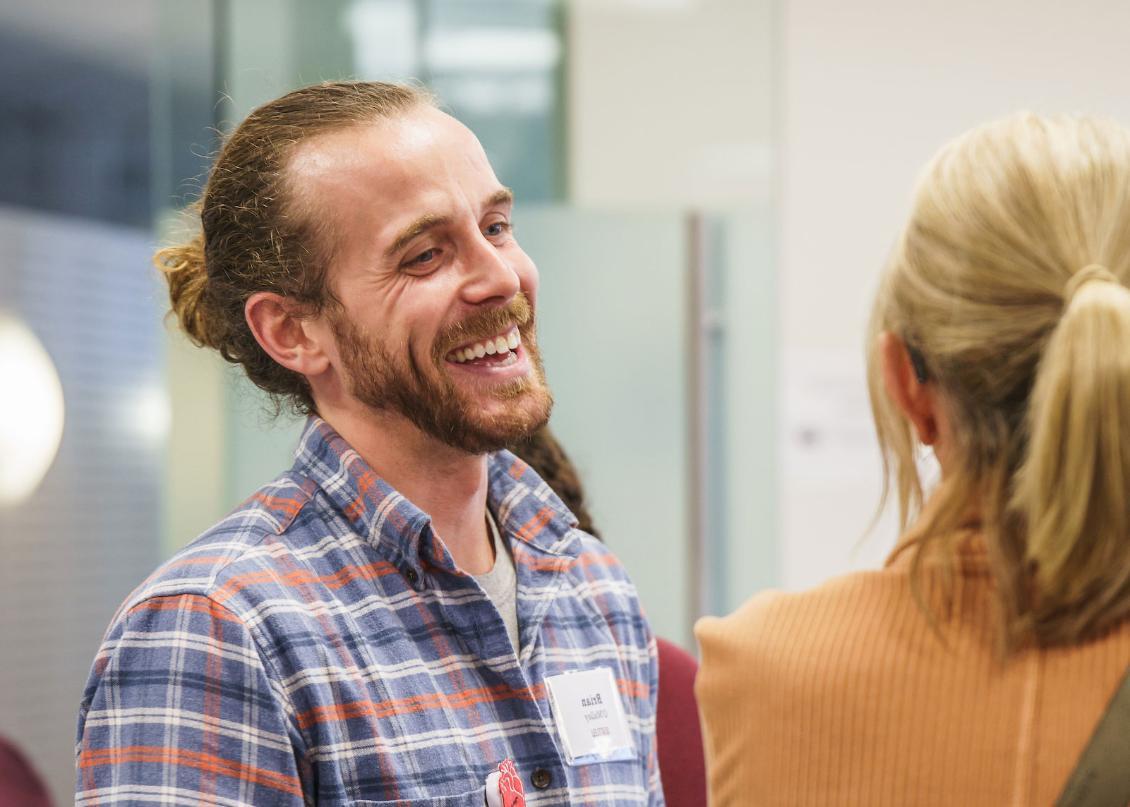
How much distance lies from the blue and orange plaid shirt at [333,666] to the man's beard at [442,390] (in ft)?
0.26

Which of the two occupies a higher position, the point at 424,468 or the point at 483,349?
the point at 483,349

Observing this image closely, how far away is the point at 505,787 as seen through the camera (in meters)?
1.35

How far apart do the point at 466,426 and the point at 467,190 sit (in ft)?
0.90

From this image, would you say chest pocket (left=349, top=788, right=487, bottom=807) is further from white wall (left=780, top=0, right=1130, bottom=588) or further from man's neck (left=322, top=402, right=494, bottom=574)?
white wall (left=780, top=0, right=1130, bottom=588)

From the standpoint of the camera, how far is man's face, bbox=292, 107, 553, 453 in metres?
1.49

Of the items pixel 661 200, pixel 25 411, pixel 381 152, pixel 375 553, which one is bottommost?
pixel 375 553

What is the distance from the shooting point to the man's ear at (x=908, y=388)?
3.23 feet

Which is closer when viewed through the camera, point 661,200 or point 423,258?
point 423,258

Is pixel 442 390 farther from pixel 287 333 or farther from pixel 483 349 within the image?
pixel 287 333

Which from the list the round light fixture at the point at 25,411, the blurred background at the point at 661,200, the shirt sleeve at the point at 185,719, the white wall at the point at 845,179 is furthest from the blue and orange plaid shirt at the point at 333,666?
the white wall at the point at 845,179

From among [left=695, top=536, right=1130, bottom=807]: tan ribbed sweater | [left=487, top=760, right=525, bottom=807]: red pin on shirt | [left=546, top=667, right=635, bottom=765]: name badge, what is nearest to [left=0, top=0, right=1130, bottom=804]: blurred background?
[left=546, top=667, right=635, bottom=765]: name badge

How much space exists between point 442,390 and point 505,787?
0.43m

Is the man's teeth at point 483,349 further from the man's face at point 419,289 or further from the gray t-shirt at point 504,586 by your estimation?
the gray t-shirt at point 504,586

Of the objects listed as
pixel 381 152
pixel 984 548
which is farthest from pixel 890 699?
pixel 381 152
